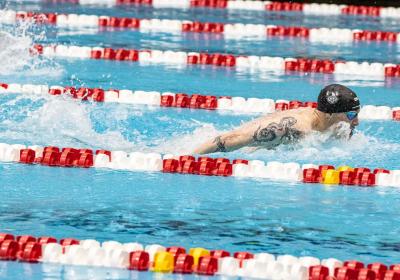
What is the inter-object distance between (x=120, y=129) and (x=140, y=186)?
168 centimetres

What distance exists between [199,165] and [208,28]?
6227 mm

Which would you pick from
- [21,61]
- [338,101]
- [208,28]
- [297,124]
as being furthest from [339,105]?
[208,28]

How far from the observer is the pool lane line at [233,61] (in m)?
11.0

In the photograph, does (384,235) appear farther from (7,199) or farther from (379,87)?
(379,87)

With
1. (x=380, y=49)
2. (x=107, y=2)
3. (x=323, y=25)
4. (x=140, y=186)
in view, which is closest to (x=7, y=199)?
(x=140, y=186)

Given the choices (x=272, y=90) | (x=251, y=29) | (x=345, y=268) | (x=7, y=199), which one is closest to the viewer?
(x=345, y=268)

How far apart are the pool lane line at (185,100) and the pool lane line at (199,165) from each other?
1882 millimetres

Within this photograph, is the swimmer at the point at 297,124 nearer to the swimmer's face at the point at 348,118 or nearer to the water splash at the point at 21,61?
the swimmer's face at the point at 348,118

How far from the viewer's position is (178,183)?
6977 millimetres

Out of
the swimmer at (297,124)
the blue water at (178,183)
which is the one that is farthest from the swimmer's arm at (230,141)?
the blue water at (178,183)

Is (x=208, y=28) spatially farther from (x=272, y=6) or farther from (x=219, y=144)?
(x=219, y=144)

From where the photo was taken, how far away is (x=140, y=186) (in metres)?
6.88

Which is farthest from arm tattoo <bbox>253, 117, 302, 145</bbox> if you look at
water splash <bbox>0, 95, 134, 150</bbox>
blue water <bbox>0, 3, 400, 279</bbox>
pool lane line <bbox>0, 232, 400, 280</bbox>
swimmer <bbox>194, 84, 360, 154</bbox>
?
pool lane line <bbox>0, 232, 400, 280</bbox>

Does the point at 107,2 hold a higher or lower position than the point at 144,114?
higher
